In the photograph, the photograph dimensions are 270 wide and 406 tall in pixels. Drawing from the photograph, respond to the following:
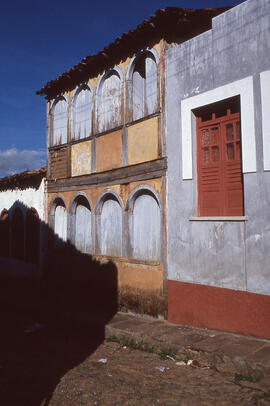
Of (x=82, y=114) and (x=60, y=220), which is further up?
(x=82, y=114)

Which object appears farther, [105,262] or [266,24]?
[105,262]

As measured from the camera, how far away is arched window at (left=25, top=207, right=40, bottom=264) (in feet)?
41.3

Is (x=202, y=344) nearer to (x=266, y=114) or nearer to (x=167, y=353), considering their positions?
(x=167, y=353)

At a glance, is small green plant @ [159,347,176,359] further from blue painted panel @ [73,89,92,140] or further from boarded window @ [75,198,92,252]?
blue painted panel @ [73,89,92,140]

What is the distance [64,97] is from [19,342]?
23.6ft

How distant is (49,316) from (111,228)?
267 cm

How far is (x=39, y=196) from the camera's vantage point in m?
12.5

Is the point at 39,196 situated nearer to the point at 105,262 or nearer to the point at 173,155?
the point at 105,262

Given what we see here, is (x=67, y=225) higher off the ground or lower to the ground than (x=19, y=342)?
higher

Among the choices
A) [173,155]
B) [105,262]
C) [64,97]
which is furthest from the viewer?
[64,97]

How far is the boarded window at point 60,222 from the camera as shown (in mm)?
11648

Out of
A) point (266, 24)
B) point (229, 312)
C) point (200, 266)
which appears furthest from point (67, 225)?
point (266, 24)

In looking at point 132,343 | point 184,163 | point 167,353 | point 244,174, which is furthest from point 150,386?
point 184,163

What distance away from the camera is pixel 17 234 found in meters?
14.0
